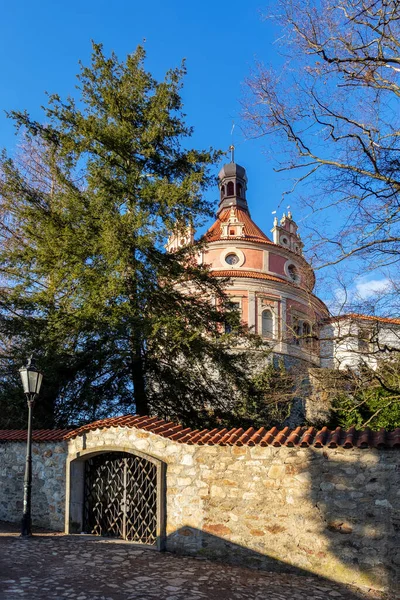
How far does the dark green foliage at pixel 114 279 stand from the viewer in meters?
13.3

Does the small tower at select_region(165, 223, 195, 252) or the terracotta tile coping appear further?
the small tower at select_region(165, 223, 195, 252)

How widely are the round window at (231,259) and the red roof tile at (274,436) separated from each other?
22131 mm

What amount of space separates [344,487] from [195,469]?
2328mm

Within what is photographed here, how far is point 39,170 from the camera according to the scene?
732 inches

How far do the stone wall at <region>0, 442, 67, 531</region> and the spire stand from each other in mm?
29112

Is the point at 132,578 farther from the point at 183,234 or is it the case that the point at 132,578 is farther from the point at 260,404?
the point at 183,234

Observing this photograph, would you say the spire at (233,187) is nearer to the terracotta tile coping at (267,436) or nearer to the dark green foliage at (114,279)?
the dark green foliage at (114,279)

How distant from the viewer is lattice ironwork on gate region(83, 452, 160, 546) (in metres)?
8.48

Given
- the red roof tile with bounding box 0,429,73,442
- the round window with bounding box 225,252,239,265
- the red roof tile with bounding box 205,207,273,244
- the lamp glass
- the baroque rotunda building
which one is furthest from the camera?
the red roof tile with bounding box 205,207,273,244

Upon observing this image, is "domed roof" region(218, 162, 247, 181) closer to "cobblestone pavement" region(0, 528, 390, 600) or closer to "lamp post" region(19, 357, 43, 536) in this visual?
"lamp post" region(19, 357, 43, 536)

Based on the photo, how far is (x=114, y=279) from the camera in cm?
1296

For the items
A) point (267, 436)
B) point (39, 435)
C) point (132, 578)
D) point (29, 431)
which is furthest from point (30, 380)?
point (267, 436)

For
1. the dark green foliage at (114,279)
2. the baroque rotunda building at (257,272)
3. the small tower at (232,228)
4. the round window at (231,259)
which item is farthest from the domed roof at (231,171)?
the dark green foliage at (114,279)

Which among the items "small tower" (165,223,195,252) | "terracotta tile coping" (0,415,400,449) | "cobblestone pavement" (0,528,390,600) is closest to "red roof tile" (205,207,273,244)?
"small tower" (165,223,195,252)
